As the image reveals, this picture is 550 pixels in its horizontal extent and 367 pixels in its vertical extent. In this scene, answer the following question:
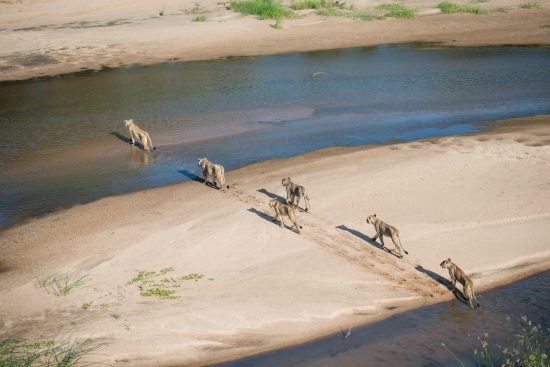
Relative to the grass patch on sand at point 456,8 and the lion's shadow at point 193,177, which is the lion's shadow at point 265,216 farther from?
the grass patch on sand at point 456,8

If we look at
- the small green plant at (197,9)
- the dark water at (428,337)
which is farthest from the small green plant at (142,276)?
the small green plant at (197,9)

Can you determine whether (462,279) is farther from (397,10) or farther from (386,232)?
(397,10)

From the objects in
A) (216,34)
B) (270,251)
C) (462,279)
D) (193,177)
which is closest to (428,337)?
(462,279)

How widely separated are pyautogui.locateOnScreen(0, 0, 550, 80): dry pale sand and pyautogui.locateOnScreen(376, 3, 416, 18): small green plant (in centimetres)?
67

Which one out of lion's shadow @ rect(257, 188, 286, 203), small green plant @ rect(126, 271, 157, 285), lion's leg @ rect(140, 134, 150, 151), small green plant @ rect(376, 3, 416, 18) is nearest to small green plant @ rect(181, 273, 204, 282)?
small green plant @ rect(126, 271, 157, 285)

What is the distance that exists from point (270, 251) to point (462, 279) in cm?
405

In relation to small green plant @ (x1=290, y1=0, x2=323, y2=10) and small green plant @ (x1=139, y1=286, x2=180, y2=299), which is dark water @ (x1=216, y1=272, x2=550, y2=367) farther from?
small green plant @ (x1=290, y1=0, x2=323, y2=10)

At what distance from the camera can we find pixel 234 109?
81.2ft

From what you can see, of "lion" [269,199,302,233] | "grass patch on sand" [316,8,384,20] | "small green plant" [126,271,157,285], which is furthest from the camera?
"grass patch on sand" [316,8,384,20]

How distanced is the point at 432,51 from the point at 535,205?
2200 cm

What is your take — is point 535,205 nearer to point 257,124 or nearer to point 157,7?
point 257,124

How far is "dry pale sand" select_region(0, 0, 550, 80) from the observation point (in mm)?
35188

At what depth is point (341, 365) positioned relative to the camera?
28.9 feet

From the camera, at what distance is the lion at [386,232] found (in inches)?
458
